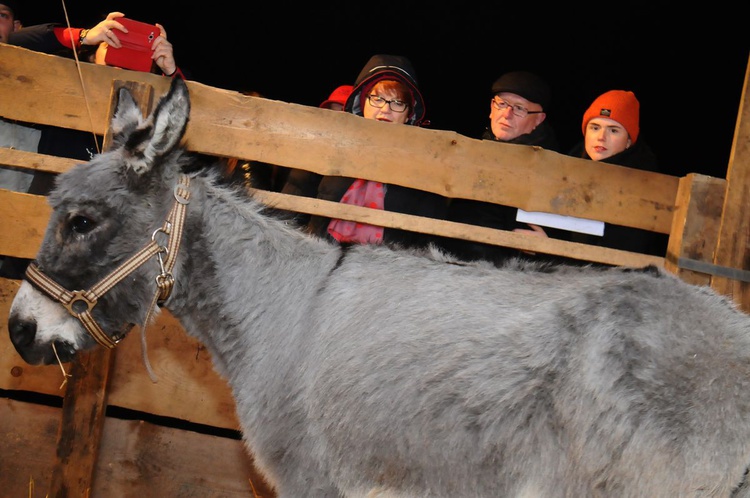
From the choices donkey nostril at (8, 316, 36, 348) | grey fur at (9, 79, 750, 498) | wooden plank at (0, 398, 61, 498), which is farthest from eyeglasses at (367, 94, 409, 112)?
wooden plank at (0, 398, 61, 498)

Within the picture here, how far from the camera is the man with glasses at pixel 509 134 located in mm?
4258

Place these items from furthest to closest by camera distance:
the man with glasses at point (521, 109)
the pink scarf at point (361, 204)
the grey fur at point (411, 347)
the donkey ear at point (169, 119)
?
the man with glasses at point (521, 109) → the pink scarf at point (361, 204) → the donkey ear at point (169, 119) → the grey fur at point (411, 347)

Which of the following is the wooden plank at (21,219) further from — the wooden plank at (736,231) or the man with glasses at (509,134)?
the wooden plank at (736,231)

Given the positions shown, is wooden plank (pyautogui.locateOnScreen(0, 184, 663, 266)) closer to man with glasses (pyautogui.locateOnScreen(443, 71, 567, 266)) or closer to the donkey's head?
man with glasses (pyautogui.locateOnScreen(443, 71, 567, 266))

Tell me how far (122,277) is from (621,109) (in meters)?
3.26

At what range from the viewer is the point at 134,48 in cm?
414

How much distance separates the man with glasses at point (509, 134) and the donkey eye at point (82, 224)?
2.20 meters

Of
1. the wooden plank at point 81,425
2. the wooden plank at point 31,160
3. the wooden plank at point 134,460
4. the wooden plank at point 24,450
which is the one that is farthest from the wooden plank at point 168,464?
the wooden plank at point 31,160

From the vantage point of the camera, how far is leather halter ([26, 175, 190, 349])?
273 cm

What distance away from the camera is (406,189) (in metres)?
4.20

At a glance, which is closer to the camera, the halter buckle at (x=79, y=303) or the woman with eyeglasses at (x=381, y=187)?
the halter buckle at (x=79, y=303)

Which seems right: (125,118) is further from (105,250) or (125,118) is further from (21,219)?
(21,219)

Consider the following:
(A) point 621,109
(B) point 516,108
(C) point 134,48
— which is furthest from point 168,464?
(A) point 621,109

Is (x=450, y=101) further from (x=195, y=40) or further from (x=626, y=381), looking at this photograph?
(x=626, y=381)
